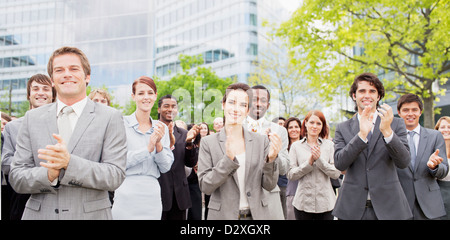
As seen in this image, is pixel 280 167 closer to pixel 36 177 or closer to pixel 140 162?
pixel 140 162

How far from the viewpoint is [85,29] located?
107 feet

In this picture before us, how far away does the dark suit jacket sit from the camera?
14.7 feet

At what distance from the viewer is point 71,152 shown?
2.31 meters

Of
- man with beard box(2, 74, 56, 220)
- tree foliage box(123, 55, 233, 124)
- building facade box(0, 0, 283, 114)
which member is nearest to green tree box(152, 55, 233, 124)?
tree foliage box(123, 55, 233, 124)

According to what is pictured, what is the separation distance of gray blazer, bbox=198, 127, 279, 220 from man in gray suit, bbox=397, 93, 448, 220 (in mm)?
1765

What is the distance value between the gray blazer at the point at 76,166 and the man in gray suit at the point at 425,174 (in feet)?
10.1

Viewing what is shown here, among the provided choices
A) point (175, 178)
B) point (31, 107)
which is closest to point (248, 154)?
point (175, 178)

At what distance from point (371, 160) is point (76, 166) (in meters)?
2.50

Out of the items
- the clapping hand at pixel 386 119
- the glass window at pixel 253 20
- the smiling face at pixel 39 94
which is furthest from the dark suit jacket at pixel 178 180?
A: the glass window at pixel 253 20

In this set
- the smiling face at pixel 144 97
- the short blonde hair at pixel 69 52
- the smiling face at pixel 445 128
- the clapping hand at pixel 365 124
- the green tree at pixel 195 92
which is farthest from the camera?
the green tree at pixel 195 92

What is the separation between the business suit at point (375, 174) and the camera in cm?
315

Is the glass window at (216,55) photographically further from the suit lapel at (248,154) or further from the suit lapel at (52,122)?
the suit lapel at (52,122)

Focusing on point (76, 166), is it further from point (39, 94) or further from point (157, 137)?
point (39, 94)
